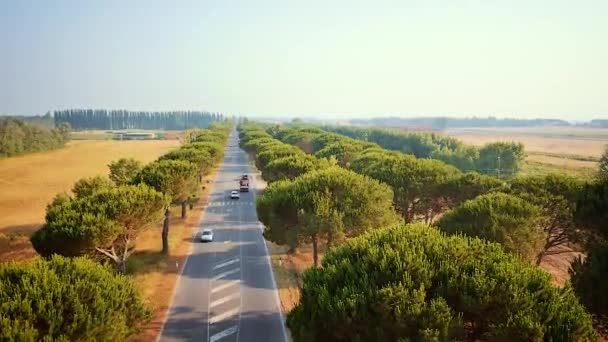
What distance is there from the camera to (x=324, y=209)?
32531 millimetres

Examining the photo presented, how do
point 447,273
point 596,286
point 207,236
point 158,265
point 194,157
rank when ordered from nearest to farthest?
point 447,273
point 596,286
point 158,265
point 207,236
point 194,157

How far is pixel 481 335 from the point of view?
16750 mm

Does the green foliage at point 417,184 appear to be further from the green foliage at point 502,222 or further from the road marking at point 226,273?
the road marking at point 226,273

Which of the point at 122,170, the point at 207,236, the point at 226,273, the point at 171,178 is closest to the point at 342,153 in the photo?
the point at 207,236

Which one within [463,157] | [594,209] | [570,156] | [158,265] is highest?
[594,209]

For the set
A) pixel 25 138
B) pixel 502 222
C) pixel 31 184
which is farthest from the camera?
pixel 25 138

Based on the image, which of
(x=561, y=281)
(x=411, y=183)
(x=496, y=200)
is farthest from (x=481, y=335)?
(x=411, y=183)

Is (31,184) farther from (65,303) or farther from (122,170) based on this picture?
(65,303)

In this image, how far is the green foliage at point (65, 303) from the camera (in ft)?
51.7

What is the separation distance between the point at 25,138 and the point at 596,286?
18054 centimetres

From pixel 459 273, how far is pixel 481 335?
8.20 ft

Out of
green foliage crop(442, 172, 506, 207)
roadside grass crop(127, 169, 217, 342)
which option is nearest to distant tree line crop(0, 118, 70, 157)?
roadside grass crop(127, 169, 217, 342)

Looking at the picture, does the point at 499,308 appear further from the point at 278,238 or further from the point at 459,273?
the point at 278,238

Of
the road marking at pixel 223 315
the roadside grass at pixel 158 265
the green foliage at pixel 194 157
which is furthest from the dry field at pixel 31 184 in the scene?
the road marking at pixel 223 315
